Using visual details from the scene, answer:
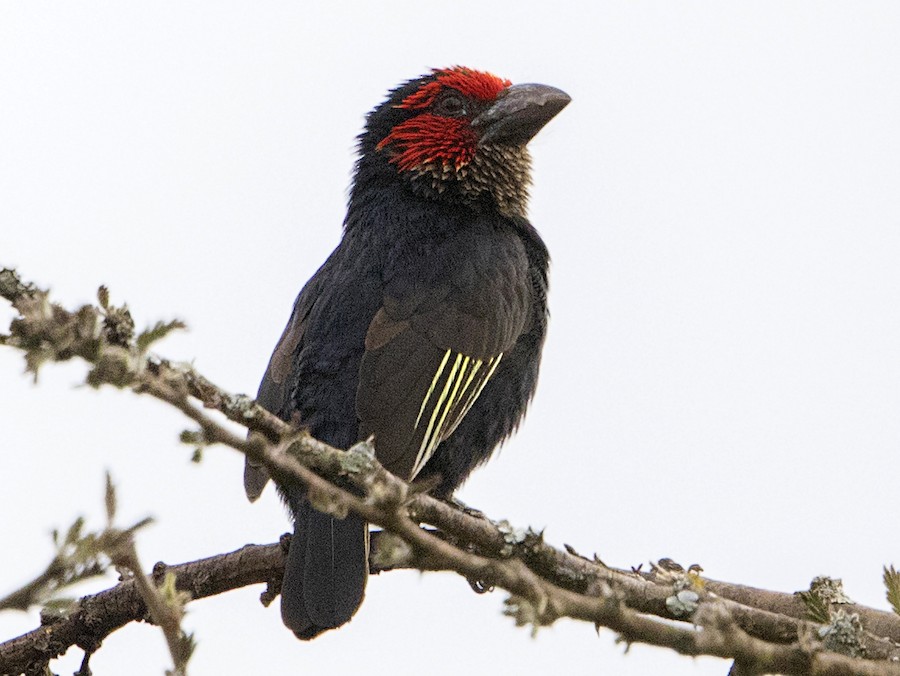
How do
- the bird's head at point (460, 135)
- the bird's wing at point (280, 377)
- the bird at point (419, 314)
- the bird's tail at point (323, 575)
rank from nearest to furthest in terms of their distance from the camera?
the bird's tail at point (323, 575), the bird at point (419, 314), the bird's wing at point (280, 377), the bird's head at point (460, 135)

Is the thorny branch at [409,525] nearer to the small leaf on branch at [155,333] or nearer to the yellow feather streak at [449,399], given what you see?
the small leaf on branch at [155,333]

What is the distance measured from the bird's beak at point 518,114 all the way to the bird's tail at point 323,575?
92.1 inches

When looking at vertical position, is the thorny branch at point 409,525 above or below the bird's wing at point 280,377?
below

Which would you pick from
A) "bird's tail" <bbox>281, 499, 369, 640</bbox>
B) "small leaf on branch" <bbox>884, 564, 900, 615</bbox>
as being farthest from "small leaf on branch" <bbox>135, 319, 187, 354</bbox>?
"bird's tail" <bbox>281, 499, 369, 640</bbox>

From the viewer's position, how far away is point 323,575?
4.14 m

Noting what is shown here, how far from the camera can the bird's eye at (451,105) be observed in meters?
5.99

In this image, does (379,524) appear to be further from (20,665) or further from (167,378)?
(20,665)

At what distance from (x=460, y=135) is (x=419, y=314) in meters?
1.32

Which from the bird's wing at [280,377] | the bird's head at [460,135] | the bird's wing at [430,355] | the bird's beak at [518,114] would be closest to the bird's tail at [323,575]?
the bird's wing at [430,355]

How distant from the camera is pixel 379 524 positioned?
1.84m

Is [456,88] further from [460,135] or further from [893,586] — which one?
[893,586]

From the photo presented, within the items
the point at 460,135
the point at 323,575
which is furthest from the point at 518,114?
the point at 323,575

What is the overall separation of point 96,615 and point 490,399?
5.85 feet

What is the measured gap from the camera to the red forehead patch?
6.03 metres
